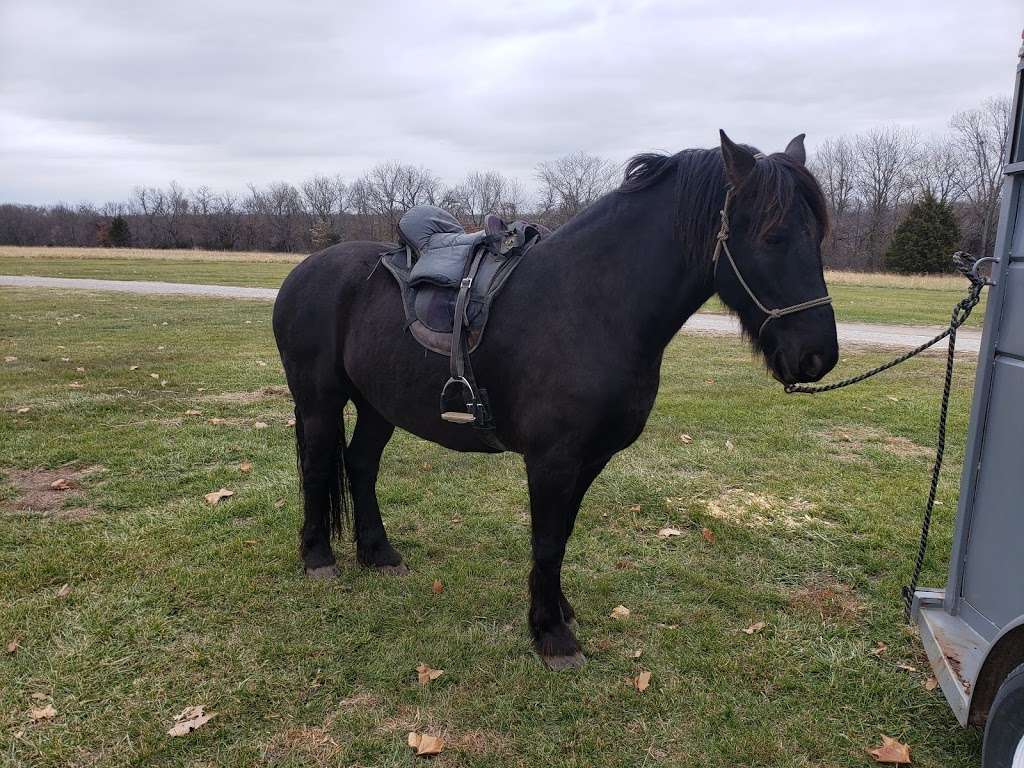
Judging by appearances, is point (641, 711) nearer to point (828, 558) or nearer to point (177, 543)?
point (828, 558)

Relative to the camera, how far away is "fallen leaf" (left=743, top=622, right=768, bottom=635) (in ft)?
11.2

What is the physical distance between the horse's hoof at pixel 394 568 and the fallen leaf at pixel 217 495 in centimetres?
161

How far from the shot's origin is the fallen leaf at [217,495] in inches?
194

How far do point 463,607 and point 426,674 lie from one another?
0.61m

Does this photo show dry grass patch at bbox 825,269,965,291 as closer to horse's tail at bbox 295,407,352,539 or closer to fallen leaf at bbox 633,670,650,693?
horse's tail at bbox 295,407,352,539

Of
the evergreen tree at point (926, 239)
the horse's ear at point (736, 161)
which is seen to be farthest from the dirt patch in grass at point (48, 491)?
the evergreen tree at point (926, 239)

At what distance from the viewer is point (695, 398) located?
8.16m

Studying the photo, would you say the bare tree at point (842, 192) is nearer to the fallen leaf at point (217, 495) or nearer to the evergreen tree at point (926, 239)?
the evergreen tree at point (926, 239)

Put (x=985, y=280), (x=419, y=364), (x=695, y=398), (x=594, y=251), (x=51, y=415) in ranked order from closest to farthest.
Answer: (x=985, y=280)
(x=594, y=251)
(x=419, y=364)
(x=51, y=415)
(x=695, y=398)

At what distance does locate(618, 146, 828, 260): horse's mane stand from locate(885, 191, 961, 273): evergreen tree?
4319 cm

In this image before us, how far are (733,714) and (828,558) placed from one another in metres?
1.76

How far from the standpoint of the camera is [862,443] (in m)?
6.48

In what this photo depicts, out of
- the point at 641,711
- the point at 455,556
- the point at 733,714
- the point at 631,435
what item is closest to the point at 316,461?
the point at 455,556

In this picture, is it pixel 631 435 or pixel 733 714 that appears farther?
pixel 631 435
